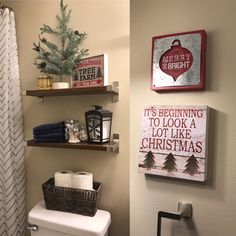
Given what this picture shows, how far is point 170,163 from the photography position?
2.34 ft

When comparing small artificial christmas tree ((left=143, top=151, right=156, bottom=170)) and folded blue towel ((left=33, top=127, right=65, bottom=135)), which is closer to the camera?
small artificial christmas tree ((left=143, top=151, right=156, bottom=170))

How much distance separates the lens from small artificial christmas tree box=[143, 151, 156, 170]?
74 centimetres

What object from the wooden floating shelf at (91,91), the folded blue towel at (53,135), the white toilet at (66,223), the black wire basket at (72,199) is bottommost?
the white toilet at (66,223)

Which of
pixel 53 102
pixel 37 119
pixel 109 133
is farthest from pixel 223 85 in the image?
pixel 37 119

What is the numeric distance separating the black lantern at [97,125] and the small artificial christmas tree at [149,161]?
17.2 inches

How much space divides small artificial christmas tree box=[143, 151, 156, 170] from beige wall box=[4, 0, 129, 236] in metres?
0.47

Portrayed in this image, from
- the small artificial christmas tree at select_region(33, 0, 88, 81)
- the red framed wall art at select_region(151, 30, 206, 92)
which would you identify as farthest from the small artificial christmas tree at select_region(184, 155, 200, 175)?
the small artificial christmas tree at select_region(33, 0, 88, 81)

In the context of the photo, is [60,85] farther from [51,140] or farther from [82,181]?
[82,181]

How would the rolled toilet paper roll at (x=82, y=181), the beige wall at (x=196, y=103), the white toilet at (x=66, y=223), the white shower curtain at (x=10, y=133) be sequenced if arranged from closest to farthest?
1. the beige wall at (x=196, y=103)
2. the white toilet at (x=66, y=223)
3. the rolled toilet paper roll at (x=82, y=181)
4. the white shower curtain at (x=10, y=133)

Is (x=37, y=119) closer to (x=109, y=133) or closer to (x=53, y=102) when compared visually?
(x=53, y=102)

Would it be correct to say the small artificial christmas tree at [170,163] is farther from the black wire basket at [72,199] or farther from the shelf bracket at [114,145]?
the black wire basket at [72,199]

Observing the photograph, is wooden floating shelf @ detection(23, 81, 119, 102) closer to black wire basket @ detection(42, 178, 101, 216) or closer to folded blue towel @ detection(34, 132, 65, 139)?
A: folded blue towel @ detection(34, 132, 65, 139)

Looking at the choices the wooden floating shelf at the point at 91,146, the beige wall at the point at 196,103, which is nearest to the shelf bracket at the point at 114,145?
the wooden floating shelf at the point at 91,146

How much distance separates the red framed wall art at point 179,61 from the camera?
2.21ft
